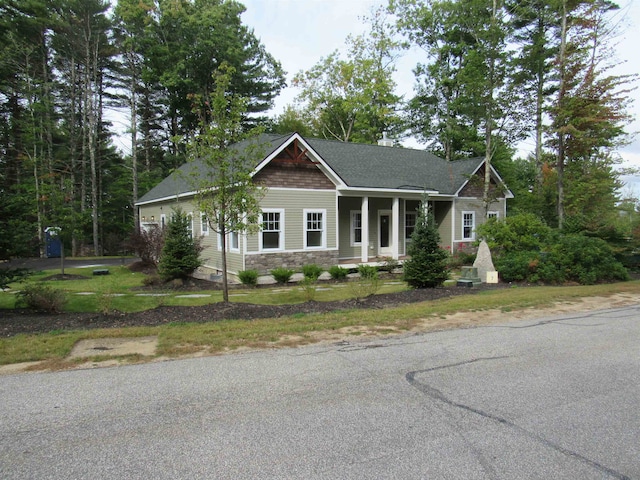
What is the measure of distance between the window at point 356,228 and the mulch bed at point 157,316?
9.81 metres

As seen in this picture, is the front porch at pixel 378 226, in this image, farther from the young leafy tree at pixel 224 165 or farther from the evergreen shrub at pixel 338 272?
the young leafy tree at pixel 224 165

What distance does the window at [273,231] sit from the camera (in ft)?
53.5

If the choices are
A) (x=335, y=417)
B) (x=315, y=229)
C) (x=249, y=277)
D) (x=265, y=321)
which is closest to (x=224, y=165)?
(x=265, y=321)

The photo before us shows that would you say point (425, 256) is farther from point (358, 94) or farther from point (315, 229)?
point (358, 94)

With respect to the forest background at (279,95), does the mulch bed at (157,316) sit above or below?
below

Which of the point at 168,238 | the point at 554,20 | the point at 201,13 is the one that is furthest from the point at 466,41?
the point at 168,238

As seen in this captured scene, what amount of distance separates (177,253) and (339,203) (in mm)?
7942

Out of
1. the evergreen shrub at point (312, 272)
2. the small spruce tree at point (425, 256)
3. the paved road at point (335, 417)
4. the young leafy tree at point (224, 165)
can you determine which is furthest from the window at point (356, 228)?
the paved road at point (335, 417)

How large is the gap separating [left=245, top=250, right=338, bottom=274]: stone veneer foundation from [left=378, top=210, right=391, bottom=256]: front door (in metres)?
4.16

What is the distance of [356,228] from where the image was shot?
2042 centimetres

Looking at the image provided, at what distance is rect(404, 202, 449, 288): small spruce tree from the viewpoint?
12.4 metres

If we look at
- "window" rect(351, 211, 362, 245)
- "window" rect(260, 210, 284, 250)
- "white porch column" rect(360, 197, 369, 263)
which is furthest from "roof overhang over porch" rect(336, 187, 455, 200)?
"window" rect(260, 210, 284, 250)

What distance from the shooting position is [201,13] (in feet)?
113

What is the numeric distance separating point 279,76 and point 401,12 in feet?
40.9
